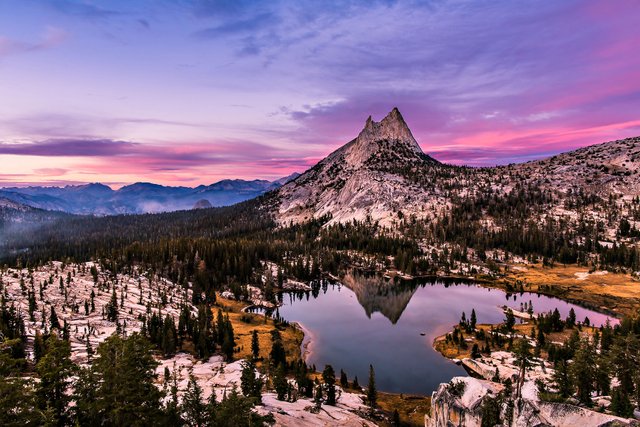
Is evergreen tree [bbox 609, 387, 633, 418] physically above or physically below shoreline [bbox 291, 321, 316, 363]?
above

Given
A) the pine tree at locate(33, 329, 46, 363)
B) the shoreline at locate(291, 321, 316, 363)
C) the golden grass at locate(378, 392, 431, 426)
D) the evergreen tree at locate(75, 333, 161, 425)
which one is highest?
the evergreen tree at locate(75, 333, 161, 425)

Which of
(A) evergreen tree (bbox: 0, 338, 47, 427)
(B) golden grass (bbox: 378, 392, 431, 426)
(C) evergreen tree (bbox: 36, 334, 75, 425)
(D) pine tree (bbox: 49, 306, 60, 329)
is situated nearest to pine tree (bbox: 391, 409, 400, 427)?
(B) golden grass (bbox: 378, 392, 431, 426)

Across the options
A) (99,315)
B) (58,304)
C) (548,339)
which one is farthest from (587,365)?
(58,304)

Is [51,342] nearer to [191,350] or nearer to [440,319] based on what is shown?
[191,350]

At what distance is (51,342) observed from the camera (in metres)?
28.8

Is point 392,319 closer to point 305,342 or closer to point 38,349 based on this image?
point 305,342

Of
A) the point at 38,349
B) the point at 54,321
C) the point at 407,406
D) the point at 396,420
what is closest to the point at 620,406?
the point at 396,420

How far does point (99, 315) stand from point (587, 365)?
357 ft

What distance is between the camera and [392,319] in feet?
413

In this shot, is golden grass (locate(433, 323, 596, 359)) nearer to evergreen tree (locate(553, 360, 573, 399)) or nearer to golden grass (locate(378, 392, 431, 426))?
golden grass (locate(378, 392, 431, 426))

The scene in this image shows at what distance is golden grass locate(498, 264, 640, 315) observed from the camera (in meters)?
135

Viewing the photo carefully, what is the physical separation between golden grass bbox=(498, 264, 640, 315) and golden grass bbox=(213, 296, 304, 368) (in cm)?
10697

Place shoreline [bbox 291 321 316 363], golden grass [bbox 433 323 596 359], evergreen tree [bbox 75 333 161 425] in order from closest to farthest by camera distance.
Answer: evergreen tree [bbox 75 333 161 425]
golden grass [bbox 433 323 596 359]
shoreline [bbox 291 321 316 363]

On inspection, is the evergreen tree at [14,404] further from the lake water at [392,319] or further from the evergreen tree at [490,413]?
the lake water at [392,319]
